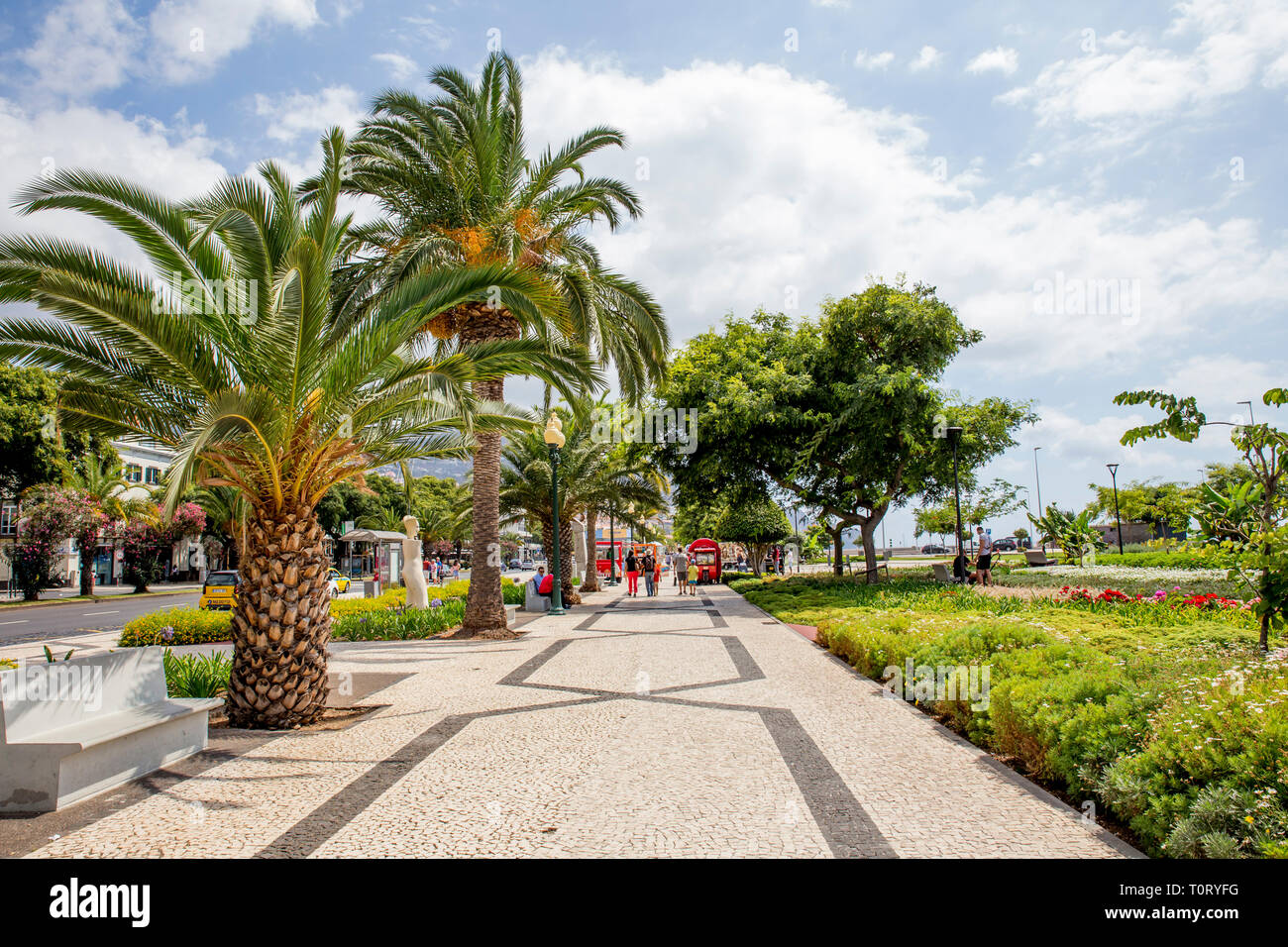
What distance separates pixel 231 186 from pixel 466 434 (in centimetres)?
351

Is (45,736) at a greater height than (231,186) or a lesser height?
lesser

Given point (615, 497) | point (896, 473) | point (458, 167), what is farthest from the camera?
point (615, 497)

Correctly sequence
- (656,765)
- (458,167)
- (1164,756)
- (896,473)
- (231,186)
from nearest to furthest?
(1164,756) < (656,765) < (231,186) < (458,167) < (896,473)

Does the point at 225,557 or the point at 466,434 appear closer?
the point at 466,434

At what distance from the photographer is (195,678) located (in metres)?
7.02

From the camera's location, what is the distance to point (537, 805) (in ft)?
14.2

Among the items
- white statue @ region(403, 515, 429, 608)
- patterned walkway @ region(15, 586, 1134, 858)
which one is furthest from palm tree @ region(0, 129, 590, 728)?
white statue @ region(403, 515, 429, 608)

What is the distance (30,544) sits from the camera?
95.3 feet

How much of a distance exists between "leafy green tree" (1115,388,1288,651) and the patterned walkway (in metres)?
2.52

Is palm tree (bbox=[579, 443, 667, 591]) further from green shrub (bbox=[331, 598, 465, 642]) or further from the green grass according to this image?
the green grass

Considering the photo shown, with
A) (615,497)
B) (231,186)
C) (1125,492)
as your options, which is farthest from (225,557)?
(1125,492)

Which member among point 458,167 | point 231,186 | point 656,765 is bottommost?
point 656,765

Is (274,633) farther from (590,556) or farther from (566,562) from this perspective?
(590,556)
